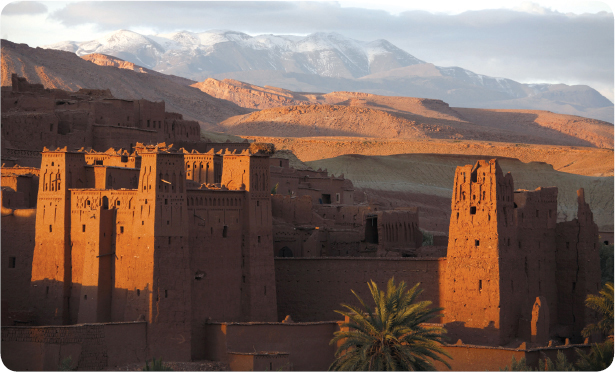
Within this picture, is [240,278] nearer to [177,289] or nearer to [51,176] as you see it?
[177,289]

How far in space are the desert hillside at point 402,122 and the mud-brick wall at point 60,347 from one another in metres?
98.9

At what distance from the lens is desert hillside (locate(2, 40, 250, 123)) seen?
4710 inches

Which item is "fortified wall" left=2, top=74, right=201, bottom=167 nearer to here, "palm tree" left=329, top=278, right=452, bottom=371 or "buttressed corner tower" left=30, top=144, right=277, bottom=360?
"buttressed corner tower" left=30, top=144, right=277, bottom=360

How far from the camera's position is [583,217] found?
43.3 meters

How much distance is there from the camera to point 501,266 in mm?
38969

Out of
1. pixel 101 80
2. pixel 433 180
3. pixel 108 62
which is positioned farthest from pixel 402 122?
pixel 108 62

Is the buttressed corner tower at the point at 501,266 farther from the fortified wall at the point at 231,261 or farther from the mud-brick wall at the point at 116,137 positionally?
the mud-brick wall at the point at 116,137

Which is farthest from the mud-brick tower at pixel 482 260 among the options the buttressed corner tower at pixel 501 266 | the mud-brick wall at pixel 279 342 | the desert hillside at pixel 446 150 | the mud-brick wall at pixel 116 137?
the desert hillside at pixel 446 150

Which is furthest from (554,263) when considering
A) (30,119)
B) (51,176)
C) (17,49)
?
(17,49)

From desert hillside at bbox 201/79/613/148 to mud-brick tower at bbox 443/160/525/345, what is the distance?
3611 inches

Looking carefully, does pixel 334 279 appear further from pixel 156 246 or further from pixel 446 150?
pixel 446 150

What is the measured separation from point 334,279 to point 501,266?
22.9 feet

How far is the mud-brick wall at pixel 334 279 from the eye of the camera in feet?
134

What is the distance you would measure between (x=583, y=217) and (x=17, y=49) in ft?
326
